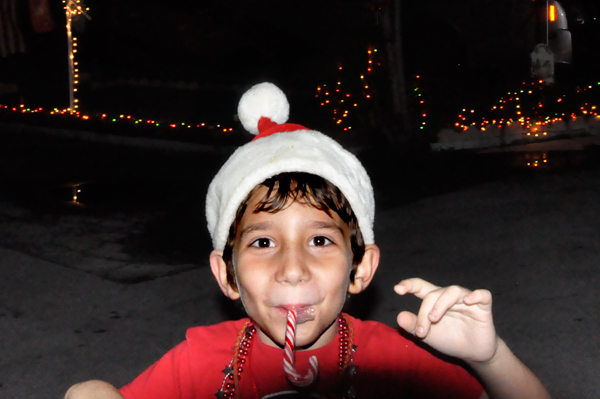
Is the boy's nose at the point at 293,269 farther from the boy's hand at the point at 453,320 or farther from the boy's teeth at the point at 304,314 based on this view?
the boy's hand at the point at 453,320

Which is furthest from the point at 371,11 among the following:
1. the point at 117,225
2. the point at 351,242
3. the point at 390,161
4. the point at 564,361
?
the point at 351,242

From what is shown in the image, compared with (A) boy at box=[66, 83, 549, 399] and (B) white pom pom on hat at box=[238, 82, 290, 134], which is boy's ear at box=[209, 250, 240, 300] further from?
(B) white pom pom on hat at box=[238, 82, 290, 134]

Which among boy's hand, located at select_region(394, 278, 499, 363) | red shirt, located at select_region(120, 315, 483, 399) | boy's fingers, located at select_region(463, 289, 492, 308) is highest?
boy's fingers, located at select_region(463, 289, 492, 308)

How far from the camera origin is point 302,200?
1944 mm

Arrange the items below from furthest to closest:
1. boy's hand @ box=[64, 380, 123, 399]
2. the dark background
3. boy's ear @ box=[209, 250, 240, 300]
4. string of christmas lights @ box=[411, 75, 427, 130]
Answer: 1. the dark background
2. string of christmas lights @ box=[411, 75, 427, 130]
3. boy's ear @ box=[209, 250, 240, 300]
4. boy's hand @ box=[64, 380, 123, 399]

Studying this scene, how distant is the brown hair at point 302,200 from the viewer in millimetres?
1943

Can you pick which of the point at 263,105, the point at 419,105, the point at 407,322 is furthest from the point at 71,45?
the point at 407,322

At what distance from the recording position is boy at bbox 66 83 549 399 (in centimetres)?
183

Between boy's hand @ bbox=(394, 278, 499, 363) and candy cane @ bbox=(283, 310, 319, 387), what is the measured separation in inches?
10.9

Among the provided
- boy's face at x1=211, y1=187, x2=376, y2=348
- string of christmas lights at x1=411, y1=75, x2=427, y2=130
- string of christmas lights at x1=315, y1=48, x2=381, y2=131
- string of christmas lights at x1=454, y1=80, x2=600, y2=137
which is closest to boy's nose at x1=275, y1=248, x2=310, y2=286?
boy's face at x1=211, y1=187, x2=376, y2=348

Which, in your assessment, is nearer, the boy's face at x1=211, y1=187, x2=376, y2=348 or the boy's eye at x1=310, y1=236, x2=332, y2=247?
the boy's face at x1=211, y1=187, x2=376, y2=348

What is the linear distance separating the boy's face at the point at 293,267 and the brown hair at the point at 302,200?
0.07 feet

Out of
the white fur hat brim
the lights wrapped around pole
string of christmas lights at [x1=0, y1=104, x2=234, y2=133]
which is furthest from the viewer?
string of christmas lights at [x1=0, y1=104, x2=234, y2=133]

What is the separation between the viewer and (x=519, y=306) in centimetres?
444
